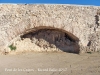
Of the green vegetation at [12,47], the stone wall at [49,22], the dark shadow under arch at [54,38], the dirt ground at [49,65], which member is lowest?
the dirt ground at [49,65]

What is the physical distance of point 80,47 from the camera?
845 cm

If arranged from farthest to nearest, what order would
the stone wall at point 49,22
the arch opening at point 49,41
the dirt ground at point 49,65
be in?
the arch opening at point 49,41 → the stone wall at point 49,22 → the dirt ground at point 49,65

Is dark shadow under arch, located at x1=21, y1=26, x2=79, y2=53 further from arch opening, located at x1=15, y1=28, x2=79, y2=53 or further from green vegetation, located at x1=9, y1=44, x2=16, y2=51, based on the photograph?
green vegetation, located at x1=9, y1=44, x2=16, y2=51

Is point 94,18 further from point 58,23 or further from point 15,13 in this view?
point 15,13

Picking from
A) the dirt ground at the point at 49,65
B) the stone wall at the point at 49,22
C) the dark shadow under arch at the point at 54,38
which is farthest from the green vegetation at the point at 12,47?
the dark shadow under arch at the point at 54,38

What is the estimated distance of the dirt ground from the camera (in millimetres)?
5472

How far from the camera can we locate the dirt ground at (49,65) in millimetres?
5472

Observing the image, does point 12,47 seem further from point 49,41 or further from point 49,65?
point 49,65

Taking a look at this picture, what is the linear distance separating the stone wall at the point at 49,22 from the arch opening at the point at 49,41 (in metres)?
0.27

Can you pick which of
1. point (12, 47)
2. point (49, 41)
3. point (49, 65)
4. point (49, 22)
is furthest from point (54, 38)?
point (49, 65)

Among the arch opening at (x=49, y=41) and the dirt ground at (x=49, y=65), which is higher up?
the arch opening at (x=49, y=41)

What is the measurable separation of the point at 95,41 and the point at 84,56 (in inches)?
37.6

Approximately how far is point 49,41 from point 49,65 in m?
2.44

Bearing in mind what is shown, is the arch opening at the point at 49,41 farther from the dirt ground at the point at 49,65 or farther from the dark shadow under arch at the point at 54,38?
the dirt ground at the point at 49,65
